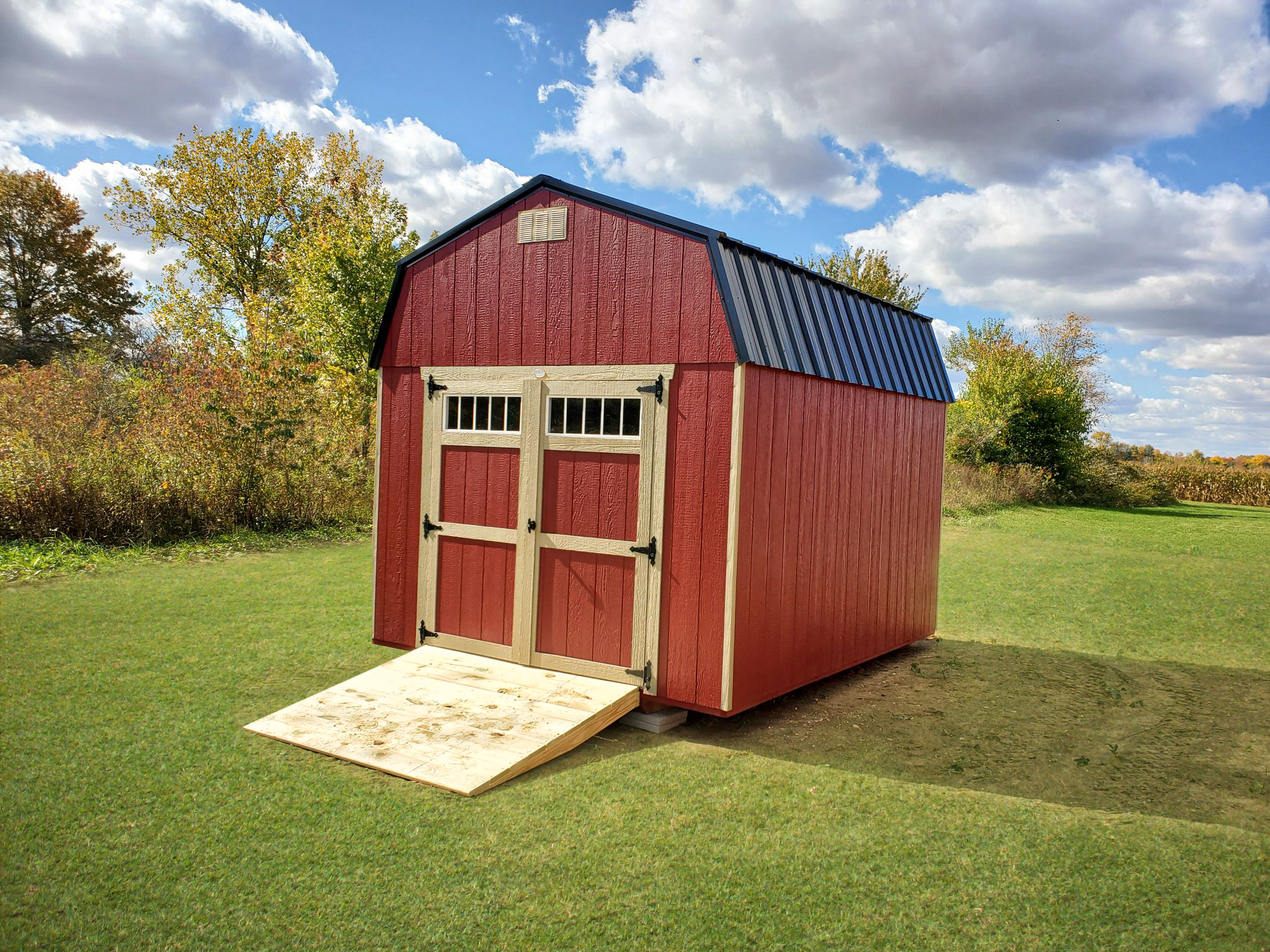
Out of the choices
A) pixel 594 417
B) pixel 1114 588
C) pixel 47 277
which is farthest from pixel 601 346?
pixel 47 277

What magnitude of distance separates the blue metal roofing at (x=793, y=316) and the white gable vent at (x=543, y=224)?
127 millimetres

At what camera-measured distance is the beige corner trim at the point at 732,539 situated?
178 inches

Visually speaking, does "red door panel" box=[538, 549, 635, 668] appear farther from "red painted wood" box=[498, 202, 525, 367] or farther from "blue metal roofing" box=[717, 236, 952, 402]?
"blue metal roofing" box=[717, 236, 952, 402]

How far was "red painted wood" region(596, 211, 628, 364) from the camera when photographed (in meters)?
4.90

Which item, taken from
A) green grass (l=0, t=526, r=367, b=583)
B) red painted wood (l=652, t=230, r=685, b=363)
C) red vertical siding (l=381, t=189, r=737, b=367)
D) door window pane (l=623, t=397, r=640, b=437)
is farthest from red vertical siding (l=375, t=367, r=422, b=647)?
green grass (l=0, t=526, r=367, b=583)

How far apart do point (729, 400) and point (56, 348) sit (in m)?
26.6

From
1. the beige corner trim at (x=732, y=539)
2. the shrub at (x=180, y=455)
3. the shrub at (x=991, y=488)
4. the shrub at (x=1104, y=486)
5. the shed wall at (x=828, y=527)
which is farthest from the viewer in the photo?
the shrub at (x=1104, y=486)

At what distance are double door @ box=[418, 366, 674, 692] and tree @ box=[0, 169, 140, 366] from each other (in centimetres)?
2239

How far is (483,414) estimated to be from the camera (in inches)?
218

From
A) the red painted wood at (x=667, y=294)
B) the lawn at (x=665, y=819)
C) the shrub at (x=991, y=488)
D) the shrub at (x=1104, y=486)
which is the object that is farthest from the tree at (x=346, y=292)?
the shrub at (x=1104, y=486)

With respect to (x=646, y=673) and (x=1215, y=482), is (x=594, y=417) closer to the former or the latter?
(x=646, y=673)

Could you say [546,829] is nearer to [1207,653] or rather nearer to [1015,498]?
[1207,653]

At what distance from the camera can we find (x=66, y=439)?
1060 cm

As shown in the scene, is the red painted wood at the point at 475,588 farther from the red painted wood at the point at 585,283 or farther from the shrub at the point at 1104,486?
the shrub at the point at 1104,486
